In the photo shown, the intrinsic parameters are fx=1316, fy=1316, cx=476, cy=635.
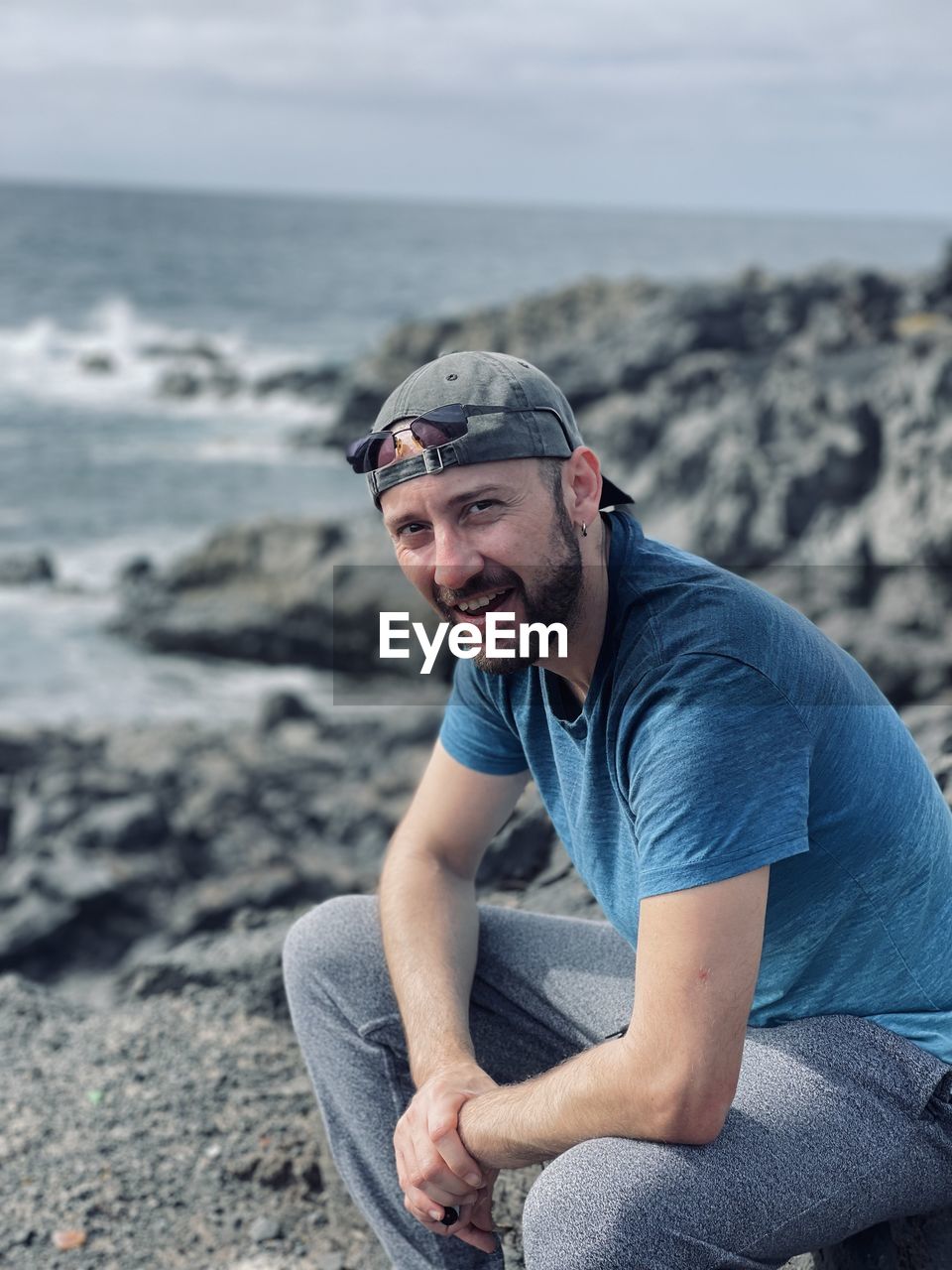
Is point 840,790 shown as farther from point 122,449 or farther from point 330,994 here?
point 122,449

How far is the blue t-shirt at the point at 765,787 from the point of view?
2.21m

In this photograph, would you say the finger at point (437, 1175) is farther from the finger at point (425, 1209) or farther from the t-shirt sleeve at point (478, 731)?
the t-shirt sleeve at point (478, 731)

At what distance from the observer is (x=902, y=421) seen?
15.1 m

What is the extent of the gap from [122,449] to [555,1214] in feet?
82.7

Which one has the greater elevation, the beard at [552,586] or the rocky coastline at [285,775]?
the beard at [552,586]

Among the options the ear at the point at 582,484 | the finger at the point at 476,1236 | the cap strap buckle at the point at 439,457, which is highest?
the cap strap buckle at the point at 439,457

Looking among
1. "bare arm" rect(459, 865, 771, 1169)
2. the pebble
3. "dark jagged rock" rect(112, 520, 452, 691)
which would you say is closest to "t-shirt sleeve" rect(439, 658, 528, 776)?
"bare arm" rect(459, 865, 771, 1169)

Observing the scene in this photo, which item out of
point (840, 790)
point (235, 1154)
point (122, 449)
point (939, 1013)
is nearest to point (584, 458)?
point (840, 790)

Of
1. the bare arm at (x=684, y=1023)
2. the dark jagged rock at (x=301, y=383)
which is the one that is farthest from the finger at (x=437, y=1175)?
the dark jagged rock at (x=301, y=383)

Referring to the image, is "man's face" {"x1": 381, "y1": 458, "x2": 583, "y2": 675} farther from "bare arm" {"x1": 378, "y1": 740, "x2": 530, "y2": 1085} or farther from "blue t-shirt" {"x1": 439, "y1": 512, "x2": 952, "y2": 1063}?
"bare arm" {"x1": 378, "y1": 740, "x2": 530, "y2": 1085}

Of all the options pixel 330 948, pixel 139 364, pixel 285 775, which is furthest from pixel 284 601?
pixel 139 364

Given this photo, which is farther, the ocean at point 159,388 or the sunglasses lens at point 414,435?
the ocean at point 159,388

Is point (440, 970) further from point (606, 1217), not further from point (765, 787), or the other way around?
point (765, 787)

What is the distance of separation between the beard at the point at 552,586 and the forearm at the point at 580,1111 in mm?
776
